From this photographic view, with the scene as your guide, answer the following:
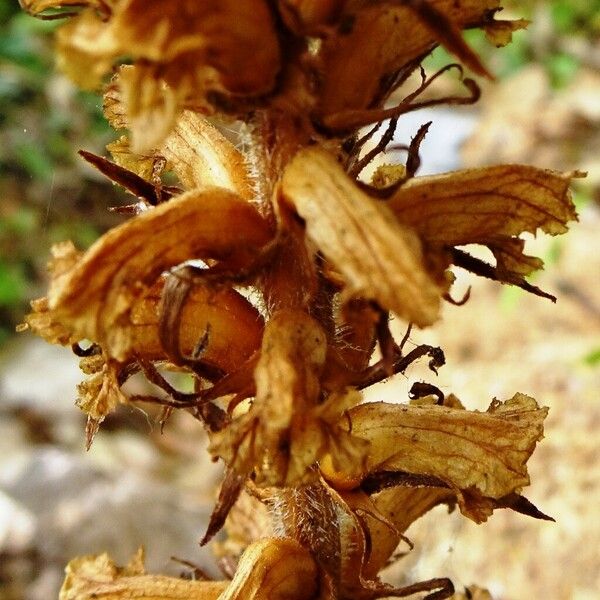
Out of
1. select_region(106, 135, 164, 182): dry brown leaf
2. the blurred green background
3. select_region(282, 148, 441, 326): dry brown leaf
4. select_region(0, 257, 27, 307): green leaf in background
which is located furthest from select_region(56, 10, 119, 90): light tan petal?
select_region(0, 257, 27, 307): green leaf in background

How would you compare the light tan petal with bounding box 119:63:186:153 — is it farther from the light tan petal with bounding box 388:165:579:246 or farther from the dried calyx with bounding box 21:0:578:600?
the light tan petal with bounding box 388:165:579:246

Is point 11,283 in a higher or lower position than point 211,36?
lower

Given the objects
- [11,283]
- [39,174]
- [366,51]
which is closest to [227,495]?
[366,51]

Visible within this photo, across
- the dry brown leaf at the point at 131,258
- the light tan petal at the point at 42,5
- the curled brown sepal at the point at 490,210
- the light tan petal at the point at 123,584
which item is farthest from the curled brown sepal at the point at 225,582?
the light tan petal at the point at 42,5

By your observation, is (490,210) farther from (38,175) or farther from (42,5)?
(38,175)

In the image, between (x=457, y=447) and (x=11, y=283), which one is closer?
(x=457, y=447)

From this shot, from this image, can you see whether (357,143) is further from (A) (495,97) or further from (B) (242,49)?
(A) (495,97)

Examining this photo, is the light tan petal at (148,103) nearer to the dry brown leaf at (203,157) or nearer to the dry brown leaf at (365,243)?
the dry brown leaf at (365,243)
